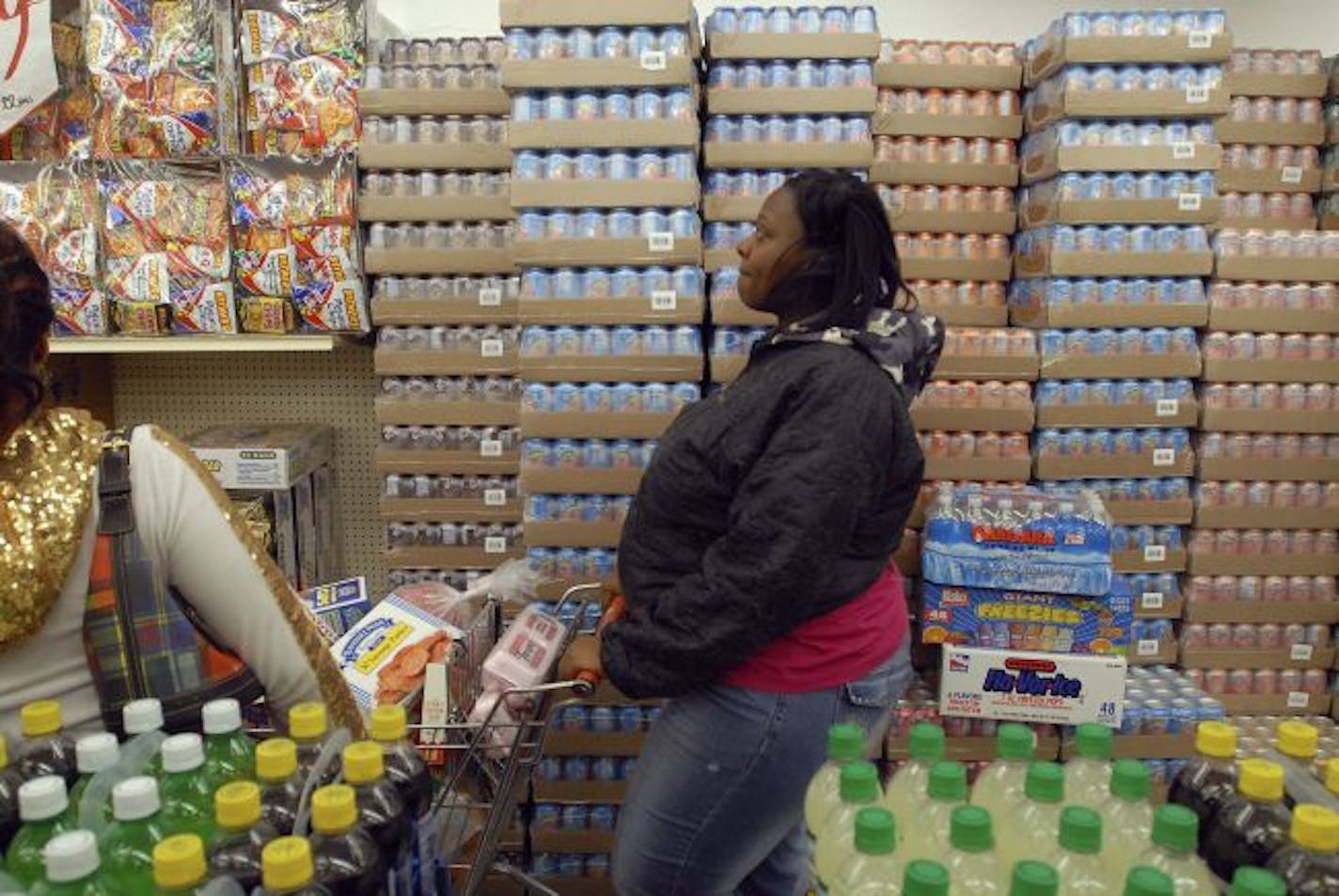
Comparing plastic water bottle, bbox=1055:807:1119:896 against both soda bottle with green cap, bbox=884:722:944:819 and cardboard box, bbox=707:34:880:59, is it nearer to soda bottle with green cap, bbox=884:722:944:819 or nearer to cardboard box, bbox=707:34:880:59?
soda bottle with green cap, bbox=884:722:944:819

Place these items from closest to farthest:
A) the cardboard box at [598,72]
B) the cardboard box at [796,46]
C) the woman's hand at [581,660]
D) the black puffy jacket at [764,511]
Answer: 1. the black puffy jacket at [764,511]
2. the woman's hand at [581,660]
3. the cardboard box at [598,72]
4. the cardboard box at [796,46]

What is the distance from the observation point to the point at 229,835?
0.93 metres

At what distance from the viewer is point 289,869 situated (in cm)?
82

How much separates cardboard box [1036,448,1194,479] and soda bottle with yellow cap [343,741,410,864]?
7.33ft

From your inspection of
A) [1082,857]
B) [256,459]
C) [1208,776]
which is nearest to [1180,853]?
[1082,857]

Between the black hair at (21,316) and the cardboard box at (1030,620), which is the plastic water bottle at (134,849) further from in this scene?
the cardboard box at (1030,620)

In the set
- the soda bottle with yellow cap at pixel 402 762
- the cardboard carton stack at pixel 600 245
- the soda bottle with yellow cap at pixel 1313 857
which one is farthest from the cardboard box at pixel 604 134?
the soda bottle with yellow cap at pixel 1313 857

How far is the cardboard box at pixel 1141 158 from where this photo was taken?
2.71m

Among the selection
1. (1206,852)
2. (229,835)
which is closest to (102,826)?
(229,835)

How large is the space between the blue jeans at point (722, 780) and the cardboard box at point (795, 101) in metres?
1.55

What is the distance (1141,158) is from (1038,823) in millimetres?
2249

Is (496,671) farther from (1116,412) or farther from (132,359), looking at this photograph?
(132,359)

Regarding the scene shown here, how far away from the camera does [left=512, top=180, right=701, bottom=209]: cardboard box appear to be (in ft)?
8.30

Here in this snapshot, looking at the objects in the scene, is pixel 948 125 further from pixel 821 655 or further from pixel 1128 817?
pixel 1128 817
